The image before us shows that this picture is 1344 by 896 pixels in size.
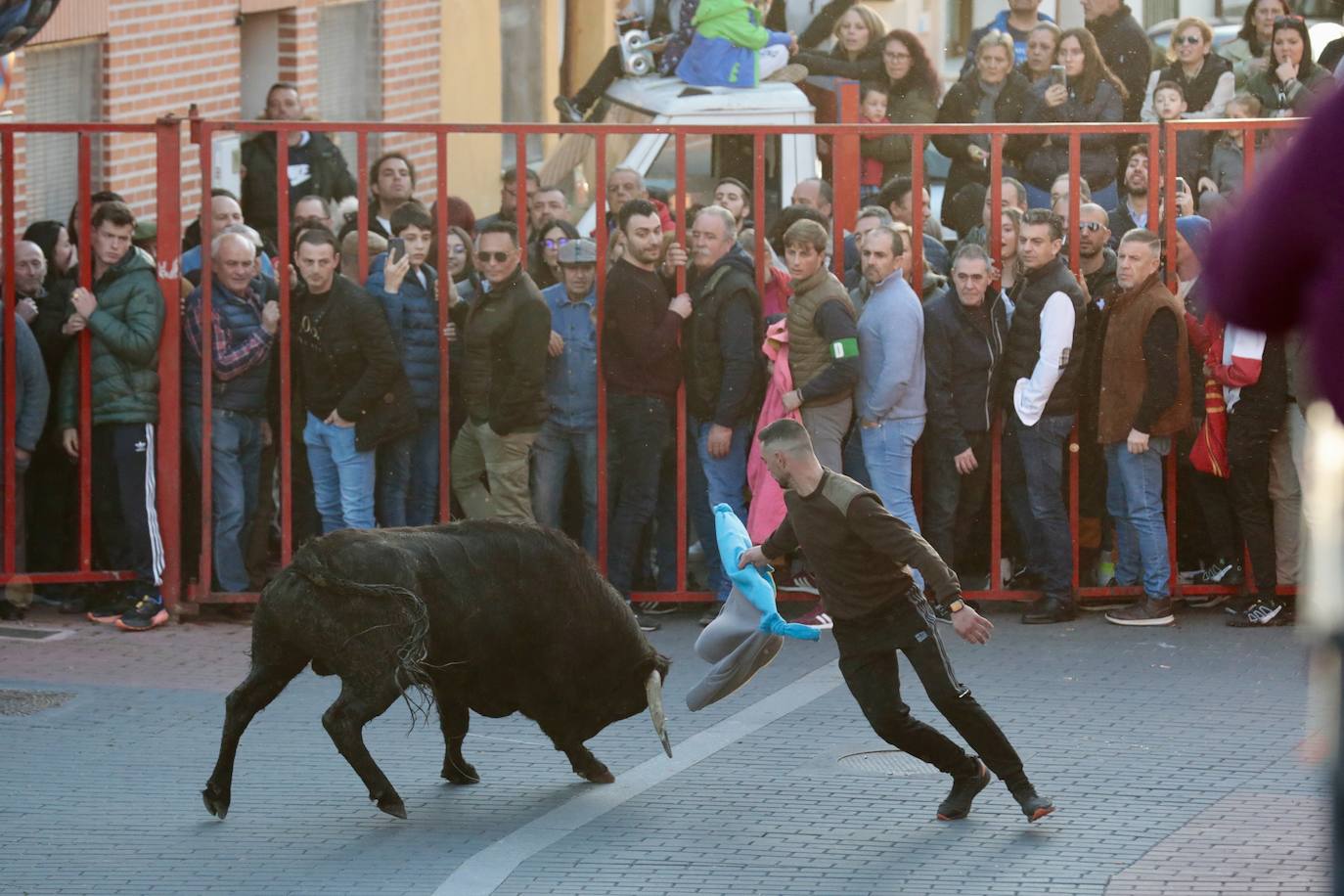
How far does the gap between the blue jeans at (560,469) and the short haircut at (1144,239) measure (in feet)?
9.16

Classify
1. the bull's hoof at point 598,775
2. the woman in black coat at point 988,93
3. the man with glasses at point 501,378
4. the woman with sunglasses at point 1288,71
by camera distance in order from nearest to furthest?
the bull's hoof at point 598,775
the man with glasses at point 501,378
the woman with sunglasses at point 1288,71
the woman in black coat at point 988,93

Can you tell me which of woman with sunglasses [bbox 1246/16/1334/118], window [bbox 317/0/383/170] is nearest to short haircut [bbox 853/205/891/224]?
woman with sunglasses [bbox 1246/16/1334/118]

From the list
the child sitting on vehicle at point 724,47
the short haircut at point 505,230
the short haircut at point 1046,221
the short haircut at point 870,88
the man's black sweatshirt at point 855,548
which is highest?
the child sitting on vehicle at point 724,47

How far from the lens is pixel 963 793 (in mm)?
7324

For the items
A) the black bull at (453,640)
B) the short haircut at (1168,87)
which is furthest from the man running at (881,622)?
the short haircut at (1168,87)

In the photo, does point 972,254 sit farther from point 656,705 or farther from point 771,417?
point 656,705

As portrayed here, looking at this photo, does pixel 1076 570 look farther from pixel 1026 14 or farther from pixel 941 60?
pixel 941 60

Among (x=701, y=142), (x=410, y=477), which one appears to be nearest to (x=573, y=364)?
(x=410, y=477)

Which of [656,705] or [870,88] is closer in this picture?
[656,705]

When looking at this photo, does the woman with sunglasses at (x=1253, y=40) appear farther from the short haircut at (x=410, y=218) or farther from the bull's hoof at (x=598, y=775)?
the bull's hoof at (x=598, y=775)

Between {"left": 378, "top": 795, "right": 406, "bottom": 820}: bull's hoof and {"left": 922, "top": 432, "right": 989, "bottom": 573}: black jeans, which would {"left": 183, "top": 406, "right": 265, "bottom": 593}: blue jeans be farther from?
{"left": 378, "top": 795, "right": 406, "bottom": 820}: bull's hoof

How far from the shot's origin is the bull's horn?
298 inches

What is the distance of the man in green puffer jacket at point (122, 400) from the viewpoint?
34.6 ft

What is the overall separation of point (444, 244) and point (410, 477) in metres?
1.25
